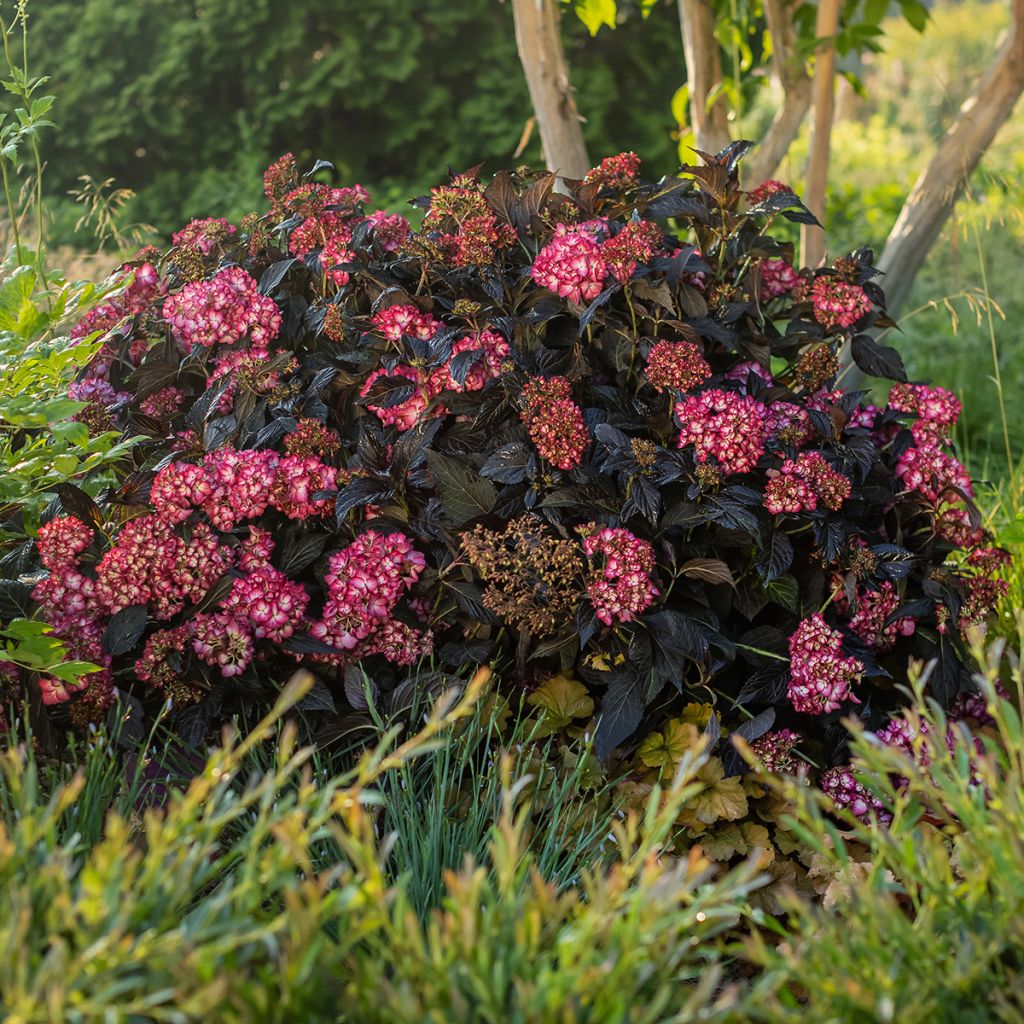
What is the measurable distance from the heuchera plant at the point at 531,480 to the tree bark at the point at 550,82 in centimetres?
101

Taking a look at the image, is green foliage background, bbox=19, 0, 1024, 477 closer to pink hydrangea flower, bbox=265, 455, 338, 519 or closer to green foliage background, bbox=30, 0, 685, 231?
green foliage background, bbox=30, 0, 685, 231

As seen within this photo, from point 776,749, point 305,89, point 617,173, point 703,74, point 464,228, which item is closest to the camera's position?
point 776,749

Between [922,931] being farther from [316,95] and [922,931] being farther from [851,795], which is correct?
[316,95]

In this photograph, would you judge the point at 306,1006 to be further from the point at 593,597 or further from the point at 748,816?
the point at 748,816

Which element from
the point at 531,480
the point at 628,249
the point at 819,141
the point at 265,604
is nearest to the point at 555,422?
the point at 531,480

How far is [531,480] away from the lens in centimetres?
209

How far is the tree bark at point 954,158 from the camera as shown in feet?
10.9

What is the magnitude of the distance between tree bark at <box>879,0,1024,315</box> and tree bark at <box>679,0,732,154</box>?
591 millimetres

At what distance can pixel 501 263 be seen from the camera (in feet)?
7.59

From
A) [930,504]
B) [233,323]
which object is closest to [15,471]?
[233,323]

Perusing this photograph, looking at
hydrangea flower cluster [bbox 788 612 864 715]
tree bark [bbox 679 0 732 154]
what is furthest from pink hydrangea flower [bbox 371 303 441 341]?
tree bark [bbox 679 0 732 154]

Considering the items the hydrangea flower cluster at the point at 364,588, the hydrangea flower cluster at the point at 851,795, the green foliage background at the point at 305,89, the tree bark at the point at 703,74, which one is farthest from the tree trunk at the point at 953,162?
the green foliage background at the point at 305,89

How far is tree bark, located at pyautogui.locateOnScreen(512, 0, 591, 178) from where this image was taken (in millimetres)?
3283

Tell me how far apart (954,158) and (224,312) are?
2225 mm
